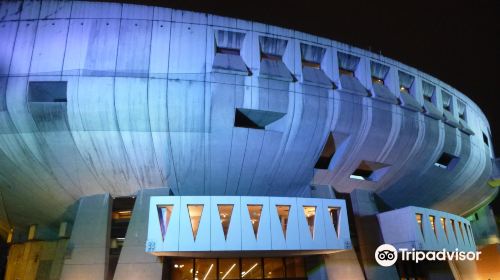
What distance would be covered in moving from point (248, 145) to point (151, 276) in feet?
22.2

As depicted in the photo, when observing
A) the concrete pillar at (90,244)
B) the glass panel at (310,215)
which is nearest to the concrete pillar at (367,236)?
the glass panel at (310,215)

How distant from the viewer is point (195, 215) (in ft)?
48.0

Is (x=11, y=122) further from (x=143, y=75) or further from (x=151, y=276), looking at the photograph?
(x=151, y=276)

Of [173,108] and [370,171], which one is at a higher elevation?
[173,108]

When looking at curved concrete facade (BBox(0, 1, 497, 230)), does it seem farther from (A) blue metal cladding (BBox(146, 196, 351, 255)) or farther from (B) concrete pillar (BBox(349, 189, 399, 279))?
(A) blue metal cladding (BBox(146, 196, 351, 255))

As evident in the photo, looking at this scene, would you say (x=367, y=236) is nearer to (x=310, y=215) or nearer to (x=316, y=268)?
(x=316, y=268)

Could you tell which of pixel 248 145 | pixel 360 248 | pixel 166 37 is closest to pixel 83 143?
pixel 166 37

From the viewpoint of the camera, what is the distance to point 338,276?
17.5 m

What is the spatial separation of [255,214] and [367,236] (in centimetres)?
729

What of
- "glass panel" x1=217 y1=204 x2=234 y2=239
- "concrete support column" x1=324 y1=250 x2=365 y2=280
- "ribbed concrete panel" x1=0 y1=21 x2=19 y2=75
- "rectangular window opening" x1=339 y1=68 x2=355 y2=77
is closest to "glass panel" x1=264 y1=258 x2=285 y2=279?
"concrete support column" x1=324 y1=250 x2=365 y2=280

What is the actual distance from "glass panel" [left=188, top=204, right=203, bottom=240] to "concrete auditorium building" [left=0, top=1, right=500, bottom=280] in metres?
0.12

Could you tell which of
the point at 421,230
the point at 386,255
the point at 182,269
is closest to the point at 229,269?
the point at 182,269

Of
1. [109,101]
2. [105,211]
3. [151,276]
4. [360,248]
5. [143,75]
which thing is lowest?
[151,276]

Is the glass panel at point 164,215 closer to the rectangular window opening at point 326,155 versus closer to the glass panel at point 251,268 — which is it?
the glass panel at point 251,268
